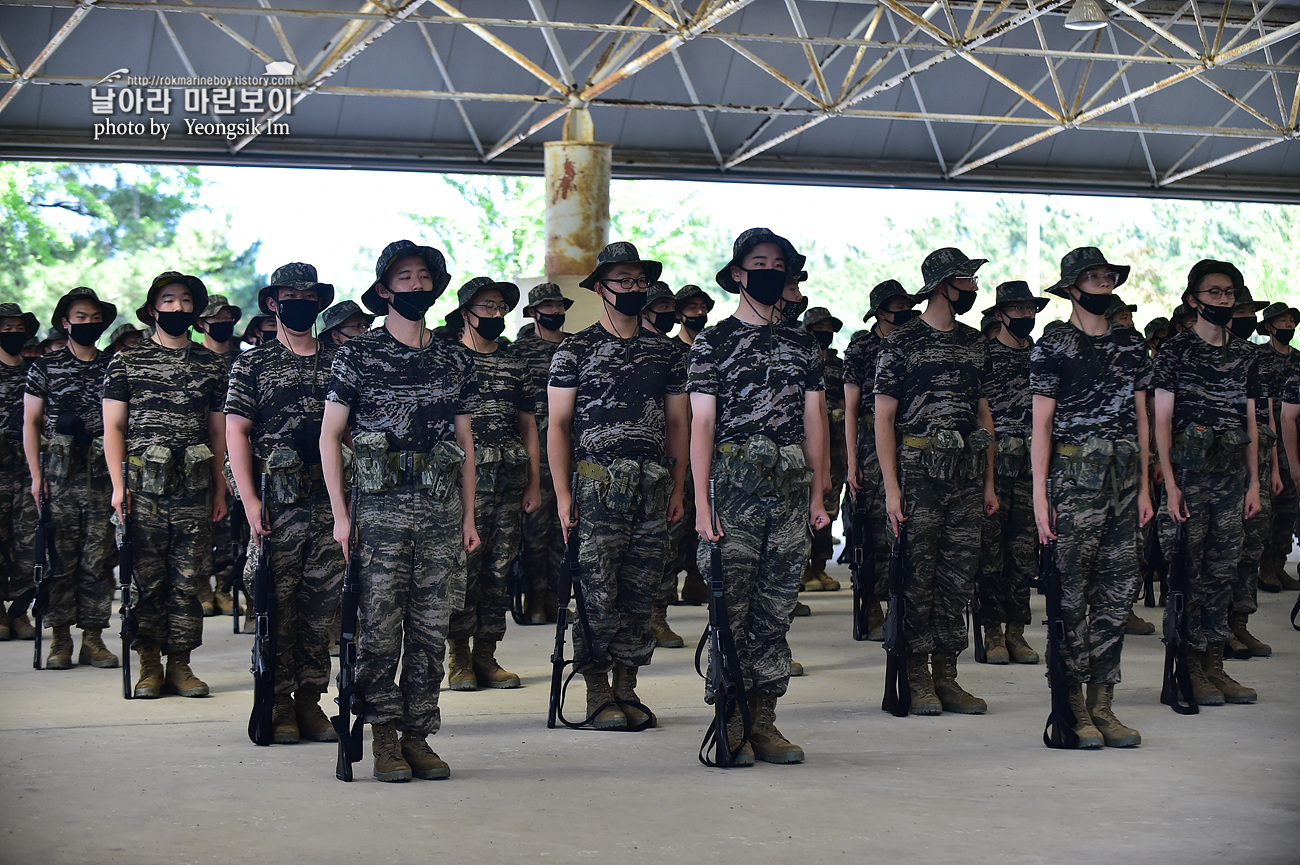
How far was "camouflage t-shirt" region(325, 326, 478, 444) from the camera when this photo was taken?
4.33 meters

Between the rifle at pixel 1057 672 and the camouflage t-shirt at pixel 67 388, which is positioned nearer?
the rifle at pixel 1057 672

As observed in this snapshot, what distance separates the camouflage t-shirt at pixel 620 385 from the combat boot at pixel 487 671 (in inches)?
57.3

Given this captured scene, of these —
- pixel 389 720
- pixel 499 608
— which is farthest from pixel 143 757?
pixel 499 608

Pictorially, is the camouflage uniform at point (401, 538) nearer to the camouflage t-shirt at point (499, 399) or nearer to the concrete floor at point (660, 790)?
the concrete floor at point (660, 790)

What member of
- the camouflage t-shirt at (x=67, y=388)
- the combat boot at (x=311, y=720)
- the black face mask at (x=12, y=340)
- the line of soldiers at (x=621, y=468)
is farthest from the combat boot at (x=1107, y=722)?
the black face mask at (x=12, y=340)

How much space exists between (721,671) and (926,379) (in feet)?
5.86

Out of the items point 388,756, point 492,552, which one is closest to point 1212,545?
point 492,552

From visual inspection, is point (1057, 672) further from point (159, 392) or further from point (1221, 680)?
point (159, 392)

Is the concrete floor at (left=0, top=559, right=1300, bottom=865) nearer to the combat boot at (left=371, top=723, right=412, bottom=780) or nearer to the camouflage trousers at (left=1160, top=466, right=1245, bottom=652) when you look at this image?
the combat boot at (left=371, top=723, right=412, bottom=780)

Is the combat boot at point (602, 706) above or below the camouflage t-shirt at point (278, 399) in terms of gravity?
below

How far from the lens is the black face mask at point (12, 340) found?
768 cm

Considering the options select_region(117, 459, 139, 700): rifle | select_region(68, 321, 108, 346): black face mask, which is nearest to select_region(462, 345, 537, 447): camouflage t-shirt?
select_region(117, 459, 139, 700): rifle

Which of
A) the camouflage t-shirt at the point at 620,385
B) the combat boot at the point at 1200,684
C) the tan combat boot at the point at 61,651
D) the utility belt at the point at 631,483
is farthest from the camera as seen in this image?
the tan combat boot at the point at 61,651

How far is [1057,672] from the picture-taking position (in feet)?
15.9
